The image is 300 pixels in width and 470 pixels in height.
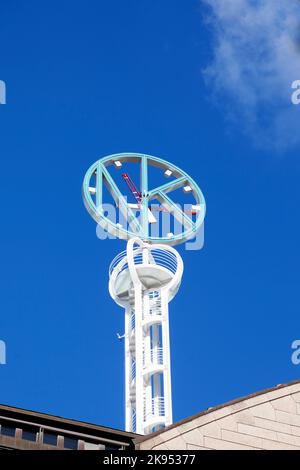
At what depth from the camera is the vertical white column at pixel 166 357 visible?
7294 cm

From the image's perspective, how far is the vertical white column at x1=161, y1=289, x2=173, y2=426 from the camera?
72.9 m

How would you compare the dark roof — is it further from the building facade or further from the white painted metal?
the white painted metal

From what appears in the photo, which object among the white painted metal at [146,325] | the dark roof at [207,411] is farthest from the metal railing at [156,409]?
the dark roof at [207,411]

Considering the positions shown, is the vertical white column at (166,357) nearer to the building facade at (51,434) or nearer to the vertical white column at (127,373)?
the vertical white column at (127,373)

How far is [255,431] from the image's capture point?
47125 millimetres

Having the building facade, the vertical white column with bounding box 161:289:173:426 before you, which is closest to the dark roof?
the building facade

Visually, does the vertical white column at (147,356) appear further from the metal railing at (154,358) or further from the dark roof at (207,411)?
the dark roof at (207,411)

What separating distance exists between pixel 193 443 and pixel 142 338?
106ft

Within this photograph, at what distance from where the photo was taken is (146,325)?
78.5 meters

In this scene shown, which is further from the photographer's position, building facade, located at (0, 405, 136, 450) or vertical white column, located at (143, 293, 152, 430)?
vertical white column, located at (143, 293, 152, 430)

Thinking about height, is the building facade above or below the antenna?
below

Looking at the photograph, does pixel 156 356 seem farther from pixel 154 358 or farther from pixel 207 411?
pixel 207 411

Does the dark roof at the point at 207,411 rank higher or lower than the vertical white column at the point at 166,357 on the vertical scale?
lower

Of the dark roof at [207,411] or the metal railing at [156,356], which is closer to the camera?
the dark roof at [207,411]
